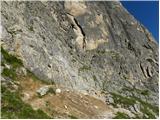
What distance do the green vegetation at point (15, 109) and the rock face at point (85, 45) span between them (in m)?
7.92

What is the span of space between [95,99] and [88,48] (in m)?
25.6

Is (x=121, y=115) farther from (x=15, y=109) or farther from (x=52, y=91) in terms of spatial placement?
(x=15, y=109)

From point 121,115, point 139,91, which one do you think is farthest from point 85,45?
point 121,115

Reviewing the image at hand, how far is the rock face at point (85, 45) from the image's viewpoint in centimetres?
3962

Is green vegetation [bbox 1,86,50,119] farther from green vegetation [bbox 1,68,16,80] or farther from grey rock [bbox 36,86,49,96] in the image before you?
green vegetation [bbox 1,68,16,80]

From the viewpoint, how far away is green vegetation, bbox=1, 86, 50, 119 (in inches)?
1019

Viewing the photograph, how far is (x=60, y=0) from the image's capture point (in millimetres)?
63312

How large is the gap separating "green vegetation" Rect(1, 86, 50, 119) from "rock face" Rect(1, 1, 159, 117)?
7922 mm

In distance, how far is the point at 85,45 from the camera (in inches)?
2443

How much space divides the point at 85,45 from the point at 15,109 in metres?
36.3

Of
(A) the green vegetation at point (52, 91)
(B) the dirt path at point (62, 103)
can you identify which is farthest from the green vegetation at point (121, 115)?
(A) the green vegetation at point (52, 91)

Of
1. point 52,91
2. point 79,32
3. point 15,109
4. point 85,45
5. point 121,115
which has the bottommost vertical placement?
point 121,115

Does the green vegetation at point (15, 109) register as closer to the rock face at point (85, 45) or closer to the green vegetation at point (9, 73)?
the green vegetation at point (9, 73)

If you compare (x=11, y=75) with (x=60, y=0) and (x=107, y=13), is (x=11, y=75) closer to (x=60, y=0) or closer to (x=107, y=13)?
(x=60, y=0)
